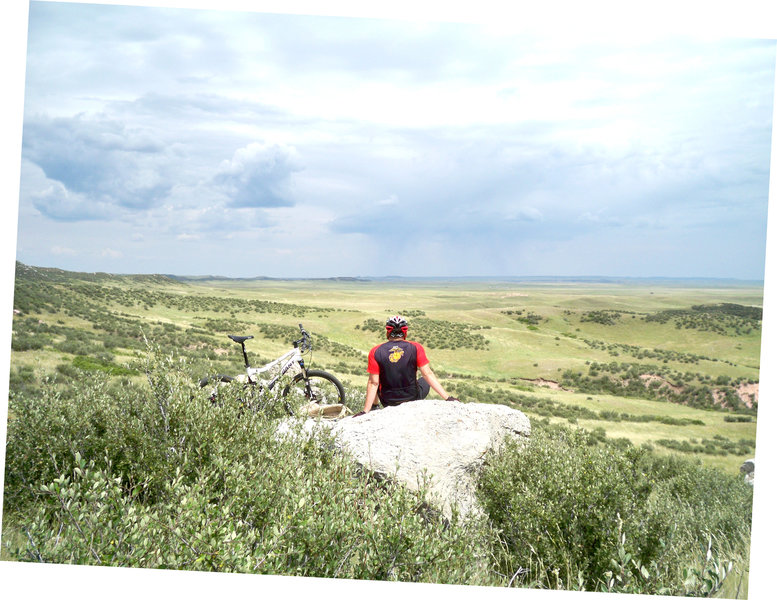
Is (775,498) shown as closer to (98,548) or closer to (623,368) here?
(98,548)

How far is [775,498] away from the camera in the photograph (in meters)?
4.39

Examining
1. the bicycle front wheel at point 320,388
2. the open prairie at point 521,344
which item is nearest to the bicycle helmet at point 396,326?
the bicycle front wheel at point 320,388

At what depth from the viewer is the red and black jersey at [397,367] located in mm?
5105

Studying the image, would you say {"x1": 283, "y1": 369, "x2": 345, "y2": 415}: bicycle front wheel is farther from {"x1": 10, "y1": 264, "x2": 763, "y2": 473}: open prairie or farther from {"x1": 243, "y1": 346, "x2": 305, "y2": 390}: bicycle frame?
{"x1": 10, "y1": 264, "x2": 763, "y2": 473}: open prairie

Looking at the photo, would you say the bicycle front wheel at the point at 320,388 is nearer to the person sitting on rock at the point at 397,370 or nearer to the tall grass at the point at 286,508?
the person sitting on rock at the point at 397,370

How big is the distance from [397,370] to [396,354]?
6.8 inches

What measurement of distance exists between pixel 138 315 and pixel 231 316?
242 inches

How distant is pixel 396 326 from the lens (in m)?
5.16

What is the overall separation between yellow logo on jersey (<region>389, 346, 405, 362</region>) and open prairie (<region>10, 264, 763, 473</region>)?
252 centimetres

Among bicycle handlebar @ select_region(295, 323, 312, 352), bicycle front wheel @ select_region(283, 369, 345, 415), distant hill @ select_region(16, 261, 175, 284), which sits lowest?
bicycle front wheel @ select_region(283, 369, 345, 415)

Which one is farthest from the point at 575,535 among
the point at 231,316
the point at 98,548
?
the point at 231,316

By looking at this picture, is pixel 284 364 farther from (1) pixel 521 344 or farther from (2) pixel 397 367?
(1) pixel 521 344

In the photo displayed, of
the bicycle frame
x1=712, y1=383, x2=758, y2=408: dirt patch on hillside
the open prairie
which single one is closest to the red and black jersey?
the bicycle frame

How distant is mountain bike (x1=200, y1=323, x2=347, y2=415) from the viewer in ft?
15.7
